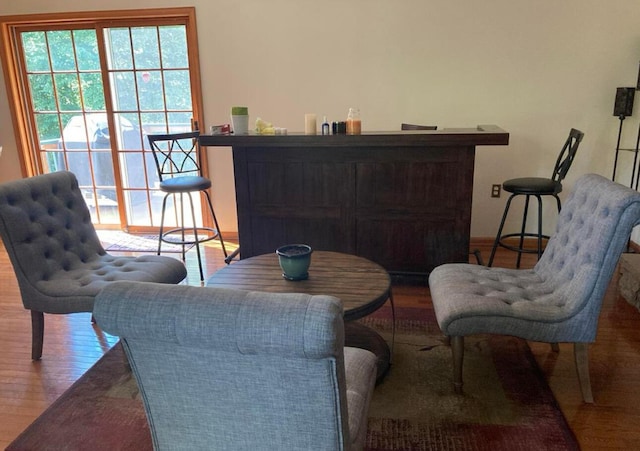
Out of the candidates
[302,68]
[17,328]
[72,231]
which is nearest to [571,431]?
[72,231]

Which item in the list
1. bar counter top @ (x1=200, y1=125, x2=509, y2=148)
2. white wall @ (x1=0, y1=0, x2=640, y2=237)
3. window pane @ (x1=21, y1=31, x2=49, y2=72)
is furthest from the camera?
window pane @ (x1=21, y1=31, x2=49, y2=72)

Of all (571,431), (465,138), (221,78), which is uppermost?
(221,78)

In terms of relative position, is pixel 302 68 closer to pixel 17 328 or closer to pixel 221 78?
pixel 221 78

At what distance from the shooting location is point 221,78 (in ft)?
13.9

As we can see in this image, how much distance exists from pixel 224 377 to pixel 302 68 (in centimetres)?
355

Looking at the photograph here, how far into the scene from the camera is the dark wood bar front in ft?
9.89

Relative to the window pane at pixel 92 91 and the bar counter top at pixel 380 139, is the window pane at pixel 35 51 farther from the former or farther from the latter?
the bar counter top at pixel 380 139

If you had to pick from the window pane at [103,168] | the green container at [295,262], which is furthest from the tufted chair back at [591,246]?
the window pane at [103,168]

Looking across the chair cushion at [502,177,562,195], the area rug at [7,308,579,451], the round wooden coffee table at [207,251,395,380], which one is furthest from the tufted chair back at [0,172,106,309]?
the chair cushion at [502,177,562,195]

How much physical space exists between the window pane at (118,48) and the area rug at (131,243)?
1639mm

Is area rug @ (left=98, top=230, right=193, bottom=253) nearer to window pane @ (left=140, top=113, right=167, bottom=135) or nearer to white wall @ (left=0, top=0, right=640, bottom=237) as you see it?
window pane @ (left=140, top=113, right=167, bottom=135)

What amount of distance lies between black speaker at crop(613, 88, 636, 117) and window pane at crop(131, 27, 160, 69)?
3952 millimetres

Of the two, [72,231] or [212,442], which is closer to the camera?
[212,442]

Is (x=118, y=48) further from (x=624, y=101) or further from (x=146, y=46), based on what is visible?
(x=624, y=101)
